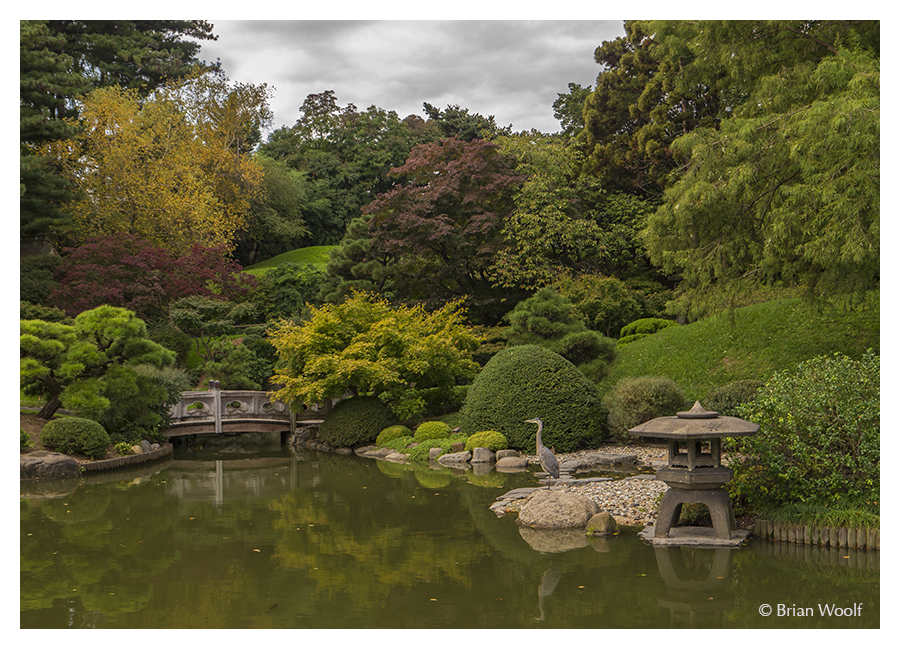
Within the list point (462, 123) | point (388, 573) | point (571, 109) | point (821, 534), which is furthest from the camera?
point (462, 123)

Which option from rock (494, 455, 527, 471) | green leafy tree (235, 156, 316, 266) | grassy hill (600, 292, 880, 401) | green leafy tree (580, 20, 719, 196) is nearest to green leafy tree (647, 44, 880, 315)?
grassy hill (600, 292, 880, 401)

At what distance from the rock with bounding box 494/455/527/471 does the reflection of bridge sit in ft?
21.1

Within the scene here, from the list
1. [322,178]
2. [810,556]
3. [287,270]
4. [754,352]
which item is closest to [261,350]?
[287,270]

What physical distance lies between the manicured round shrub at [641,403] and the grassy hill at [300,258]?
2143 centimetres

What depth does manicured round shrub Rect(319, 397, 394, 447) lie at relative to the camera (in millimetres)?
15234

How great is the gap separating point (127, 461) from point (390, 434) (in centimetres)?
517

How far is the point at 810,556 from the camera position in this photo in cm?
619

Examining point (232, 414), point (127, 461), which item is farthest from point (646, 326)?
point (127, 461)

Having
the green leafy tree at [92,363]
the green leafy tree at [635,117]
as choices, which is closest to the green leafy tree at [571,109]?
the green leafy tree at [635,117]

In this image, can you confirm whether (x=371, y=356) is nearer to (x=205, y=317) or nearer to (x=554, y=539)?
(x=205, y=317)

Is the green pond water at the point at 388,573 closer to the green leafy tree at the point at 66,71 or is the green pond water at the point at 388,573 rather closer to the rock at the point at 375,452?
the rock at the point at 375,452

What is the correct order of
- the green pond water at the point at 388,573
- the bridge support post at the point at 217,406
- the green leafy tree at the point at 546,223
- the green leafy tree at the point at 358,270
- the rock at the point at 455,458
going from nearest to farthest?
the green pond water at the point at 388,573, the rock at the point at 455,458, the bridge support post at the point at 217,406, the green leafy tree at the point at 546,223, the green leafy tree at the point at 358,270

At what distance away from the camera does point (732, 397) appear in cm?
1209

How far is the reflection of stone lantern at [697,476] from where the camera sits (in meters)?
6.55
